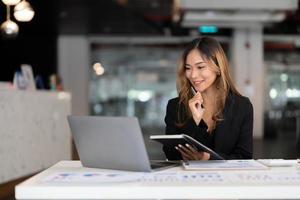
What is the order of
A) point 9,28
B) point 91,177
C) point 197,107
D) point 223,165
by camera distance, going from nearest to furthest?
point 91,177 → point 223,165 → point 197,107 → point 9,28

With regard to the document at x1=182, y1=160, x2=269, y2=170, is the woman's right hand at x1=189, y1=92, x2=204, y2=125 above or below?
above

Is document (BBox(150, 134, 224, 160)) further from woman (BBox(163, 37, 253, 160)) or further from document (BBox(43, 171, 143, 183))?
woman (BBox(163, 37, 253, 160))

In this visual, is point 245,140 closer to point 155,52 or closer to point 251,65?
point 251,65

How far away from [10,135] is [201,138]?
407cm

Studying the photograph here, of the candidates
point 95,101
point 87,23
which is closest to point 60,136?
point 87,23

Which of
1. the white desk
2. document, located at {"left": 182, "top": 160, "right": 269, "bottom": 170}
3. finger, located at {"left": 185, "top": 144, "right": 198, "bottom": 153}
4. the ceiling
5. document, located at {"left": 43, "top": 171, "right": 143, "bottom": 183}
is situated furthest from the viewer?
the ceiling

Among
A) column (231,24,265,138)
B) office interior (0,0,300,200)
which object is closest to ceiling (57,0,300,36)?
office interior (0,0,300,200)

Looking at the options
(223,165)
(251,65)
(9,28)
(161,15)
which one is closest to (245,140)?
(223,165)

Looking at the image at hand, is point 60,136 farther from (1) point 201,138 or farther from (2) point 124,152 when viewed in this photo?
(2) point 124,152

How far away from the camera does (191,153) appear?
230cm

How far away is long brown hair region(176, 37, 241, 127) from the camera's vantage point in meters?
2.52

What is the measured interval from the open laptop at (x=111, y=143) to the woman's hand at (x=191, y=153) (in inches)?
8.4

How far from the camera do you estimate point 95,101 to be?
15.4 meters

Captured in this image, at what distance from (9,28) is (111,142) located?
5359mm
